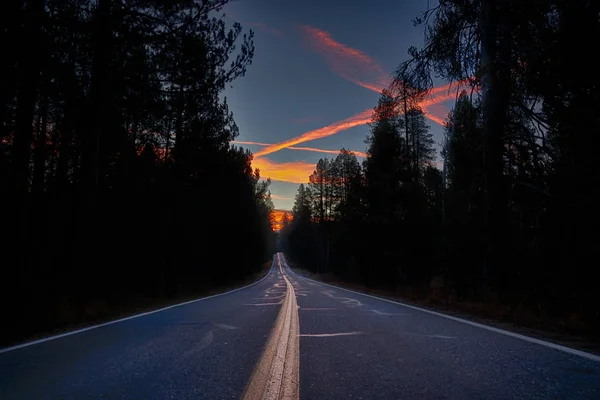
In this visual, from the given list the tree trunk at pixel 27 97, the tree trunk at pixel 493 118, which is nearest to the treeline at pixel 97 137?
the tree trunk at pixel 27 97

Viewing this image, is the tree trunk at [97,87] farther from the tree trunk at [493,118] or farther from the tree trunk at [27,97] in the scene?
the tree trunk at [493,118]

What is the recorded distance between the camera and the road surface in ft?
10.0

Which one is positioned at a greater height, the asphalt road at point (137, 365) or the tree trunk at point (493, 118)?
the tree trunk at point (493, 118)

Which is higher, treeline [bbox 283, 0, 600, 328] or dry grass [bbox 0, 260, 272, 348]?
treeline [bbox 283, 0, 600, 328]

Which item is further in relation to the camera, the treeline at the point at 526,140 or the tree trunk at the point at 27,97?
the tree trunk at the point at 27,97

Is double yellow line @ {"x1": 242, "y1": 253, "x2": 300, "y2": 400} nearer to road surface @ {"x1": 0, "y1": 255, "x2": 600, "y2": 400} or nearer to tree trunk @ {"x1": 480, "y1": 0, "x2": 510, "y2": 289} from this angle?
road surface @ {"x1": 0, "y1": 255, "x2": 600, "y2": 400}

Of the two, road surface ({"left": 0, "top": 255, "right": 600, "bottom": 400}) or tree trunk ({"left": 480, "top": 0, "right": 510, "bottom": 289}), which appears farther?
tree trunk ({"left": 480, "top": 0, "right": 510, "bottom": 289})

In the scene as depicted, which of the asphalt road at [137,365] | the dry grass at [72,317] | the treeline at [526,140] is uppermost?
the treeline at [526,140]

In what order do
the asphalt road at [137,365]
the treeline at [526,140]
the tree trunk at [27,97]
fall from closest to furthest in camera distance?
the asphalt road at [137,365] < the treeline at [526,140] < the tree trunk at [27,97]

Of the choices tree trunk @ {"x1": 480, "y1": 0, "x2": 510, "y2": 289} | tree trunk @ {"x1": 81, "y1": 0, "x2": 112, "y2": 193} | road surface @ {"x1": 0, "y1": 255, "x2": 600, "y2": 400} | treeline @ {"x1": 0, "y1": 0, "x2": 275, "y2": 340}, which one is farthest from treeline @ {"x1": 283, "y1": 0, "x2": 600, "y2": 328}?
tree trunk @ {"x1": 81, "y1": 0, "x2": 112, "y2": 193}

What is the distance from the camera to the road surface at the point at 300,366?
121 inches

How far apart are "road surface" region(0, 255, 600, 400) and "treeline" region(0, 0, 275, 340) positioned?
129 inches

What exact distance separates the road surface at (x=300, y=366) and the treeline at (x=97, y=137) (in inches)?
129

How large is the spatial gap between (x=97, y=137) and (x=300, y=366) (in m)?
11.0
